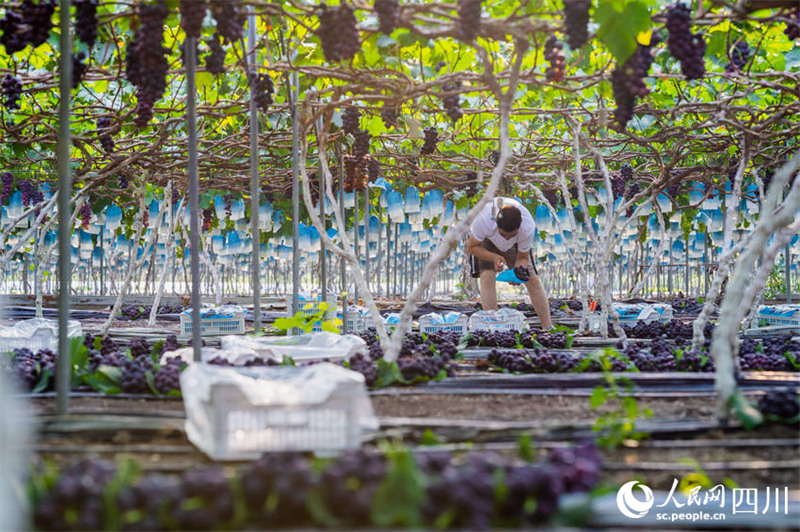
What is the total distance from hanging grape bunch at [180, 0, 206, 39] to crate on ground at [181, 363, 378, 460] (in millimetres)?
1664

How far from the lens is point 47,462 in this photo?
7.55ft

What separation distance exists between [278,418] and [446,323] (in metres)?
4.51

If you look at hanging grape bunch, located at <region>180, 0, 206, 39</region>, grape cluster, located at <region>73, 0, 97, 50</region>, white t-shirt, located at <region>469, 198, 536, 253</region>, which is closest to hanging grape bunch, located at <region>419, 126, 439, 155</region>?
white t-shirt, located at <region>469, 198, 536, 253</region>

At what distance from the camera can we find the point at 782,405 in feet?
9.28

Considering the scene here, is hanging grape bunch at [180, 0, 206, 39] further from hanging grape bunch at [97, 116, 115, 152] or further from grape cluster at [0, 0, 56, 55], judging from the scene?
hanging grape bunch at [97, 116, 115, 152]

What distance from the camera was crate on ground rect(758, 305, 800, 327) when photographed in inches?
285

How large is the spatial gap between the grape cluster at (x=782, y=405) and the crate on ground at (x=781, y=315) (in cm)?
467

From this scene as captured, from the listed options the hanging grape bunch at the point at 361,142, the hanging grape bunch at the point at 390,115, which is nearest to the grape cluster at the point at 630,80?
the hanging grape bunch at the point at 390,115

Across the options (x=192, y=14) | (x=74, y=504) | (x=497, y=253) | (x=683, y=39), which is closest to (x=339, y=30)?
(x=192, y=14)

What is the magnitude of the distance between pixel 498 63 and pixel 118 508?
449cm

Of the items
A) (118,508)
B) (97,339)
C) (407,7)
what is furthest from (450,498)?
(97,339)

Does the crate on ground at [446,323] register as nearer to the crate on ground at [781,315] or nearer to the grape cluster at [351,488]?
the crate on ground at [781,315]

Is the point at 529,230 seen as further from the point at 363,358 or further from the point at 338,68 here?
the point at 363,358

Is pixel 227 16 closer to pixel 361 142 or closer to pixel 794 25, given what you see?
pixel 361 142
